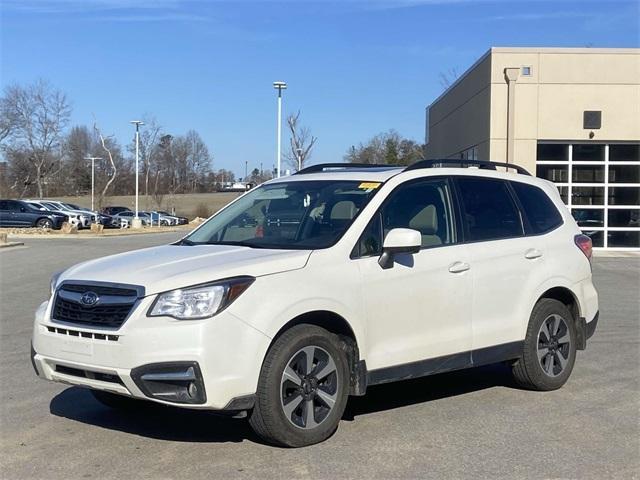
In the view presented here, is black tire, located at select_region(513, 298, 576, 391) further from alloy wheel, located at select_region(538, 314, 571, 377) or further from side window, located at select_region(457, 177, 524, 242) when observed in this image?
side window, located at select_region(457, 177, 524, 242)

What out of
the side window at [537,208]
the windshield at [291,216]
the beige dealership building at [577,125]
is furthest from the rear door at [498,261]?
the beige dealership building at [577,125]

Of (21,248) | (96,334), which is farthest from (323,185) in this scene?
(21,248)

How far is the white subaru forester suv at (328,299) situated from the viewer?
479cm

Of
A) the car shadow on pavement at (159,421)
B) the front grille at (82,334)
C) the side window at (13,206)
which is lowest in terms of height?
the car shadow on pavement at (159,421)

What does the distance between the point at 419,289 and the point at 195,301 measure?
180 centimetres

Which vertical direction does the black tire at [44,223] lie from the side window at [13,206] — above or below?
below

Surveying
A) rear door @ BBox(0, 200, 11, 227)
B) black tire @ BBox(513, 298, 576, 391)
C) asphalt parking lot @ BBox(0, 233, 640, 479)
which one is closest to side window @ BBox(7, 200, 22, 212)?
rear door @ BBox(0, 200, 11, 227)

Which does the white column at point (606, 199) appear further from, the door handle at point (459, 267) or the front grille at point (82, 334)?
the front grille at point (82, 334)

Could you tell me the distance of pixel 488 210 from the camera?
6.64 m

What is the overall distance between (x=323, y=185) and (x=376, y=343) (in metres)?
1.48

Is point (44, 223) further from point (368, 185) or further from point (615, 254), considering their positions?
point (368, 185)

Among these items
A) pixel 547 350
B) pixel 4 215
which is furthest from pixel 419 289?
pixel 4 215

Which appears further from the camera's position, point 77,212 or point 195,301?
point 77,212

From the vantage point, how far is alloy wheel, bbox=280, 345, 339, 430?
508 cm
